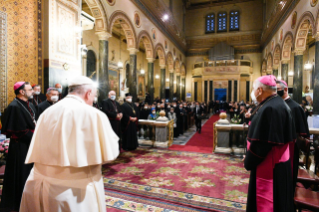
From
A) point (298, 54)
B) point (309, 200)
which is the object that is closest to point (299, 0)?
point (298, 54)

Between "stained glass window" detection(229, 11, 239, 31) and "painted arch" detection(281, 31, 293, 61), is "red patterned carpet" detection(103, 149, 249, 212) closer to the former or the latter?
"painted arch" detection(281, 31, 293, 61)

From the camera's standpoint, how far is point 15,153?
8.99ft

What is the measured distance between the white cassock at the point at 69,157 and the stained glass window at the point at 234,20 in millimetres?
24755

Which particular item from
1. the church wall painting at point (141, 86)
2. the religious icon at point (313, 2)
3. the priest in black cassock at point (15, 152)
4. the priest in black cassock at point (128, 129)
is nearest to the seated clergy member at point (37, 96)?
the priest in black cassock at point (15, 152)

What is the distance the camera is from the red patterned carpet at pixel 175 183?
308 cm

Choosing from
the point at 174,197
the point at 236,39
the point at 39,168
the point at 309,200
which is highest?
the point at 236,39

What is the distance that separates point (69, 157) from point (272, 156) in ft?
6.53

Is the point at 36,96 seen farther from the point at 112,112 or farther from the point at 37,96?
the point at 112,112

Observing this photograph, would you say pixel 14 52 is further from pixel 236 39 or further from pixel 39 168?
pixel 236 39

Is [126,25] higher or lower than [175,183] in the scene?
higher

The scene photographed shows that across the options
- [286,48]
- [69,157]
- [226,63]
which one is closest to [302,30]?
[286,48]

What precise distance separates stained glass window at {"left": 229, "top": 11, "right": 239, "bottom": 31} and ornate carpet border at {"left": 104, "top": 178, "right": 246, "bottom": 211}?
23.4 metres

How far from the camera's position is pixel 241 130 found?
582 cm

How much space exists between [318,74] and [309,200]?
24.5 ft
